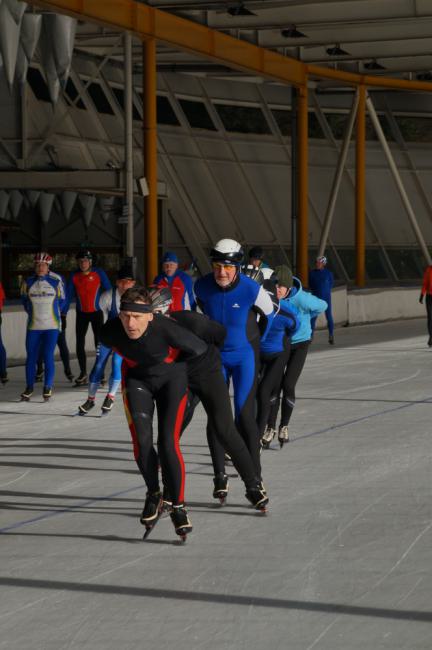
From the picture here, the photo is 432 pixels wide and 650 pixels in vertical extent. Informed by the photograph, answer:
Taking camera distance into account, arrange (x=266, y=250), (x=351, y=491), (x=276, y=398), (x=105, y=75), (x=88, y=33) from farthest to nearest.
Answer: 1. (x=266, y=250)
2. (x=105, y=75)
3. (x=88, y=33)
4. (x=276, y=398)
5. (x=351, y=491)

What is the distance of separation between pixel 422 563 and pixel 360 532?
833 mm

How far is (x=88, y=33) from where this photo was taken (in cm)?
3072

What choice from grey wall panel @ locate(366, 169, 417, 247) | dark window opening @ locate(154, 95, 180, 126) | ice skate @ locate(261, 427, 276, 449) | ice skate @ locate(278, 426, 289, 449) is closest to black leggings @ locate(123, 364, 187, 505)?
ice skate @ locate(261, 427, 276, 449)

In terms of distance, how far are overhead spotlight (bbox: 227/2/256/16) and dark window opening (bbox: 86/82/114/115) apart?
1099 cm

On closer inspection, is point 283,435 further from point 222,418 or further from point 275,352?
point 222,418

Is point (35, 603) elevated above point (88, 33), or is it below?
below

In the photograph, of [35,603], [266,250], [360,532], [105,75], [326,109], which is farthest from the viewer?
[326,109]

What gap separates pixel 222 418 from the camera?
8156mm

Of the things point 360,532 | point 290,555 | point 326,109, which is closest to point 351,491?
point 360,532

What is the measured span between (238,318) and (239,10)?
20.6 meters

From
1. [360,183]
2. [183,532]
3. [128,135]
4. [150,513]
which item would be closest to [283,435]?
[150,513]

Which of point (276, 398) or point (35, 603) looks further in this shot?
point (276, 398)

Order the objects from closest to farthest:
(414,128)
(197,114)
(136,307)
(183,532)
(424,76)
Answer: (136,307)
(183,532)
(424,76)
(197,114)
(414,128)

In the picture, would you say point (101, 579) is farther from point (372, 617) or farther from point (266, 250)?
point (266, 250)
